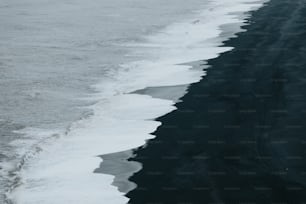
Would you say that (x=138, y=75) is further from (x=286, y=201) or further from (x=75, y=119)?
(x=286, y=201)

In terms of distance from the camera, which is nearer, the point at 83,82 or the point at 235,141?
the point at 235,141

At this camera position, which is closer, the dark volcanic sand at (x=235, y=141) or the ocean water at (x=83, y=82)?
the dark volcanic sand at (x=235, y=141)

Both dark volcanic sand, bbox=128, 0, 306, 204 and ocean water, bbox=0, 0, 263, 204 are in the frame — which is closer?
dark volcanic sand, bbox=128, 0, 306, 204

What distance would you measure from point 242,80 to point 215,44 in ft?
16.0

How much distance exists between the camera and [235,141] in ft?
27.1

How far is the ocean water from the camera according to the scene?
7.34m

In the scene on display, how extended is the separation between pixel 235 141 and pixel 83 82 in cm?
507

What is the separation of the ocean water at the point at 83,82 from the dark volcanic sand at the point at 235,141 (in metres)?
0.50

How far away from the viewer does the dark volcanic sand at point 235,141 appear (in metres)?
6.64

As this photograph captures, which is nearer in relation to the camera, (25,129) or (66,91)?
(25,129)

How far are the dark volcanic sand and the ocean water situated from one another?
495mm

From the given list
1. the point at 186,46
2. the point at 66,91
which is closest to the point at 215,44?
the point at 186,46

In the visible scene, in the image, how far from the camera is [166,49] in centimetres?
1628

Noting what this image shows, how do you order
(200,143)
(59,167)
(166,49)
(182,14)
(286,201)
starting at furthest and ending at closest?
1. (182,14)
2. (166,49)
3. (200,143)
4. (59,167)
5. (286,201)
